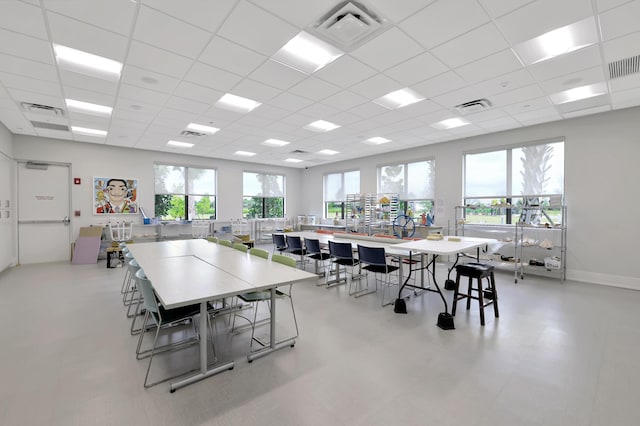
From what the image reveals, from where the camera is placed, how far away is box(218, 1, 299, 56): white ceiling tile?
251 cm

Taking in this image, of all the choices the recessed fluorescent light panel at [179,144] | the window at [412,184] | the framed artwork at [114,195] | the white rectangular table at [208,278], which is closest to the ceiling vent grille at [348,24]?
the white rectangular table at [208,278]

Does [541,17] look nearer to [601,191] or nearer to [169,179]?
[601,191]

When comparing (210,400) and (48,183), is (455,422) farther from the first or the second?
(48,183)

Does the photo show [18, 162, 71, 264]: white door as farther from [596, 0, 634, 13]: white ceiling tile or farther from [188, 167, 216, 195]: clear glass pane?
[596, 0, 634, 13]: white ceiling tile

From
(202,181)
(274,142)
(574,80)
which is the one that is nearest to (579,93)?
(574,80)

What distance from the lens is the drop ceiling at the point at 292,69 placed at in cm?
248

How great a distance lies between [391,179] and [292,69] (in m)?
5.91

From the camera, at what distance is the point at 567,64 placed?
3.37 metres

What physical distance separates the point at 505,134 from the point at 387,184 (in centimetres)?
337

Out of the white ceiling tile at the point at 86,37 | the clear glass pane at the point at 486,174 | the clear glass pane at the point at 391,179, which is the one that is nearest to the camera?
the white ceiling tile at the point at 86,37

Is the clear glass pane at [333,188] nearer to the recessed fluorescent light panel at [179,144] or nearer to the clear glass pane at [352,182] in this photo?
the clear glass pane at [352,182]

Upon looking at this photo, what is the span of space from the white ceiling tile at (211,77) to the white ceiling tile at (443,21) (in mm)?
2210

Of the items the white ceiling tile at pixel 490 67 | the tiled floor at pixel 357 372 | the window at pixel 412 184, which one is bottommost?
the tiled floor at pixel 357 372

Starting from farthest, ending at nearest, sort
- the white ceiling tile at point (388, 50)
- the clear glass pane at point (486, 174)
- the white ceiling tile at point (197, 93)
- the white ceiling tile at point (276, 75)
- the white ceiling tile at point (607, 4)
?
the clear glass pane at point (486, 174) < the white ceiling tile at point (197, 93) < the white ceiling tile at point (276, 75) < the white ceiling tile at point (388, 50) < the white ceiling tile at point (607, 4)
